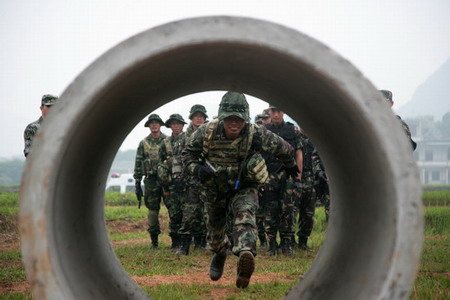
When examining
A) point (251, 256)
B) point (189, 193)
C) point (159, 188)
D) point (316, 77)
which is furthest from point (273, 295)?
point (159, 188)

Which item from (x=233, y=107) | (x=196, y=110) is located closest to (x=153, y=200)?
(x=196, y=110)

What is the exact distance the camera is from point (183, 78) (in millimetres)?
4520

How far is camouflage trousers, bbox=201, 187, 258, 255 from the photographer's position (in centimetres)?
575

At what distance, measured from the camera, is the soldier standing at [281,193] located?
9617mm

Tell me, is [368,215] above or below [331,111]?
below

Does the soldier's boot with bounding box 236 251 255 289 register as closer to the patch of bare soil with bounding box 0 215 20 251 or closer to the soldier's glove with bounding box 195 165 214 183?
the soldier's glove with bounding box 195 165 214 183

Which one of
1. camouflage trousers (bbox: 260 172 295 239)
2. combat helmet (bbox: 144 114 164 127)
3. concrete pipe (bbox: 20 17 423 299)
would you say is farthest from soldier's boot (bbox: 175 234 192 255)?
concrete pipe (bbox: 20 17 423 299)

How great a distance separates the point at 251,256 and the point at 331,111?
2.07 meters

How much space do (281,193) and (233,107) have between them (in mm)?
4047

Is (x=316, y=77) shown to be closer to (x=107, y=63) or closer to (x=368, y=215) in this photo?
(x=368, y=215)

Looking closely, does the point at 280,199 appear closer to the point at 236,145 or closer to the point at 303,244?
the point at 303,244

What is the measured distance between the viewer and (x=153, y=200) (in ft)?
35.7

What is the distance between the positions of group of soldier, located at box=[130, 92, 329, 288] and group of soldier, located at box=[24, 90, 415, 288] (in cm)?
1

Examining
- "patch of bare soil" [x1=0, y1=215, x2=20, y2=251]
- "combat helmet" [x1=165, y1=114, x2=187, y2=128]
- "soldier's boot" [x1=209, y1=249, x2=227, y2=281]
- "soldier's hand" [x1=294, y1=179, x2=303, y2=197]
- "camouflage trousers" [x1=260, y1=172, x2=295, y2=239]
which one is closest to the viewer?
"soldier's boot" [x1=209, y1=249, x2=227, y2=281]
